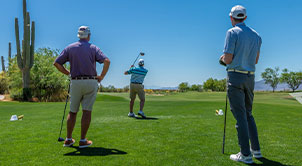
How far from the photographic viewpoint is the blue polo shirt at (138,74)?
874 cm

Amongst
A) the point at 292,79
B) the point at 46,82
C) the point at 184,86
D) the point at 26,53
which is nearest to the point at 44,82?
the point at 46,82

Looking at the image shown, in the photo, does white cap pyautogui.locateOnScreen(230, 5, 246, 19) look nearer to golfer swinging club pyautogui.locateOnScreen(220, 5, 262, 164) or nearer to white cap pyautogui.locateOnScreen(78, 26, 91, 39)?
golfer swinging club pyautogui.locateOnScreen(220, 5, 262, 164)

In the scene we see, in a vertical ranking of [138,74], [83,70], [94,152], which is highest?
[138,74]

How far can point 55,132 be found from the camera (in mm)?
5977

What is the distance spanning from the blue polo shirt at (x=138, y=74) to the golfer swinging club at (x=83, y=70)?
4188 mm

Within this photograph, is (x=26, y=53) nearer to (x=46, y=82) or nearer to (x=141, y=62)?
(x=46, y=82)

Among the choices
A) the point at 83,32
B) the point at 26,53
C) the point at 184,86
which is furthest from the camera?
the point at 184,86

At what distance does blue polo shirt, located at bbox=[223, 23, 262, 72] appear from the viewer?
12.1 ft

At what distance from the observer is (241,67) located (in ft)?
12.2

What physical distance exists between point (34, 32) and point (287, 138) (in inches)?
968

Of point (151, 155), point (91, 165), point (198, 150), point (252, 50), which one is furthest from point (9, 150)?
point (252, 50)

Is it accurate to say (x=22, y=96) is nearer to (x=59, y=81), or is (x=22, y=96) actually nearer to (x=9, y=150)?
(x=59, y=81)

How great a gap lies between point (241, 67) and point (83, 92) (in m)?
2.65

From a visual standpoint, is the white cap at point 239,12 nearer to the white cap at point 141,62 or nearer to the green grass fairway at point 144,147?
the green grass fairway at point 144,147
